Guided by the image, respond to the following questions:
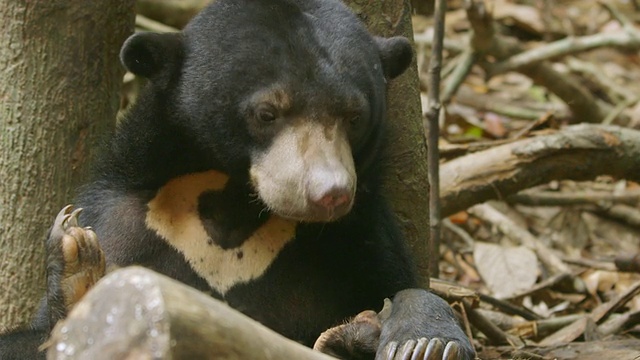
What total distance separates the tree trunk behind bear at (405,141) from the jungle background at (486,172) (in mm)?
10

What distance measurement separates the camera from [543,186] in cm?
834

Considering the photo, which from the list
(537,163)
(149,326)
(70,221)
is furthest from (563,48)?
(149,326)

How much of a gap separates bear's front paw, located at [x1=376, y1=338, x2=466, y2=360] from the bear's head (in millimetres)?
496

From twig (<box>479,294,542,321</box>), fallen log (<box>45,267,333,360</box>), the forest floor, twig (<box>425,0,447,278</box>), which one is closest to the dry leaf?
the forest floor

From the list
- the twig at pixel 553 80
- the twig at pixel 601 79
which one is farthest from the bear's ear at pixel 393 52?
the twig at pixel 601 79

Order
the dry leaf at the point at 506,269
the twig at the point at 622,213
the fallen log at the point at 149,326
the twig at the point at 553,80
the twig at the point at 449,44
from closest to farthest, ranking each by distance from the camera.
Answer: the fallen log at the point at 149,326, the dry leaf at the point at 506,269, the twig at the point at 622,213, the twig at the point at 553,80, the twig at the point at 449,44

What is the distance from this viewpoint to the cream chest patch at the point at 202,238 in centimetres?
421

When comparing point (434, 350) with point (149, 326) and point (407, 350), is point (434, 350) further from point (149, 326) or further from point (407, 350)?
point (149, 326)

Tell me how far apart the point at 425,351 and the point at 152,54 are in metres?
1.51

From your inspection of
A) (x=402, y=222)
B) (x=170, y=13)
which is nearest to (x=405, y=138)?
(x=402, y=222)

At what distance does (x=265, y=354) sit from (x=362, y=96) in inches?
74.4

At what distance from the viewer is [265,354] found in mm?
2172

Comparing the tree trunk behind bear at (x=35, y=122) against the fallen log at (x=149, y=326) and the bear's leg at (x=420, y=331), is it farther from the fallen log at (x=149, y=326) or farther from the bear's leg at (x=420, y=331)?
the fallen log at (x=149, y=326)

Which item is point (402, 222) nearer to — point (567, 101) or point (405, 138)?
point (405, 138)
